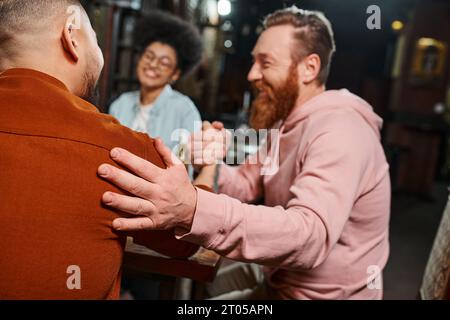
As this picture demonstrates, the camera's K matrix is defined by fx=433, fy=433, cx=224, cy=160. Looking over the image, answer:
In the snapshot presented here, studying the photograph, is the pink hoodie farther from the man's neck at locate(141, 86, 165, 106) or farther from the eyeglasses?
the eyeglasses

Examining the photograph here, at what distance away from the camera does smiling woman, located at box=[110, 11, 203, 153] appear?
2.67 meters

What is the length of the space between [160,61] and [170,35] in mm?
216

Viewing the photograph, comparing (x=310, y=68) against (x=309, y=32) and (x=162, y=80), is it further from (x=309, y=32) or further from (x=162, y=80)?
(x=162, y=80)

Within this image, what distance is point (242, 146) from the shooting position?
3.55 m

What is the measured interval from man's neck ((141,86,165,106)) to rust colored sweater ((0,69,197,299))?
1.79 meters

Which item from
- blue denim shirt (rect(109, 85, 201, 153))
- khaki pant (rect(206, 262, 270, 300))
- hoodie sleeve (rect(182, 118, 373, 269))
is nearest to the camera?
hoodie sleeve (rect(182, 118, 373, 269))

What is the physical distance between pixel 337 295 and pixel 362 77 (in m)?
9.82

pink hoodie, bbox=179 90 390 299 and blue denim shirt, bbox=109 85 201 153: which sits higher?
blue denim shirt, bbox=109 85 201 153

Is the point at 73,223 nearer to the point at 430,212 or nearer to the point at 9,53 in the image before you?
the point at 9,53

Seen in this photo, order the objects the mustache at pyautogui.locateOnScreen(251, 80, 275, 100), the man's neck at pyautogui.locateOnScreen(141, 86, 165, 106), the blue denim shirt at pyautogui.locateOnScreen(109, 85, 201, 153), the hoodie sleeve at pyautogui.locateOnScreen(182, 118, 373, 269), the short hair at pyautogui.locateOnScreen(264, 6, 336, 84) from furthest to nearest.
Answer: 1. the man's neck at pyautogui.locateOnScreen(141, 86, 165, 106)
2. the blue denim shirt at pyautogui.locateOnScreen(109, 85, 201, 153)
3. the mustache at pyautogui.locateOnScreen(251, 80, 275, 100)
4. the short hair at pyautogui.locateOnScreen(264, 6, 336, 84)
5. the hoodie sleeve at pyautogui.locateOnScreen(182, 118, 373, 269)

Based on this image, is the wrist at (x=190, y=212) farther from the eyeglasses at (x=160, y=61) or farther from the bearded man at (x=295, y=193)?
the eyeglasses at (x=160, y=61)

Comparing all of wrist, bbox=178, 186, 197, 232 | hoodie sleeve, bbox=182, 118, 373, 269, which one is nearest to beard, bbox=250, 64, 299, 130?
hoodie sleeve, bbox=182, 118, 373, 269

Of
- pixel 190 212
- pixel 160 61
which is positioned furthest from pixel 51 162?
pixel 160 61

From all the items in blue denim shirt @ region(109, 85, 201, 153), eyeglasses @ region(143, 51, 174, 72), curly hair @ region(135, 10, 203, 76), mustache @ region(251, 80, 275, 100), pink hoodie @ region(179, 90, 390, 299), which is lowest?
pink hoodie @ region(179, 90, 390, 299)
